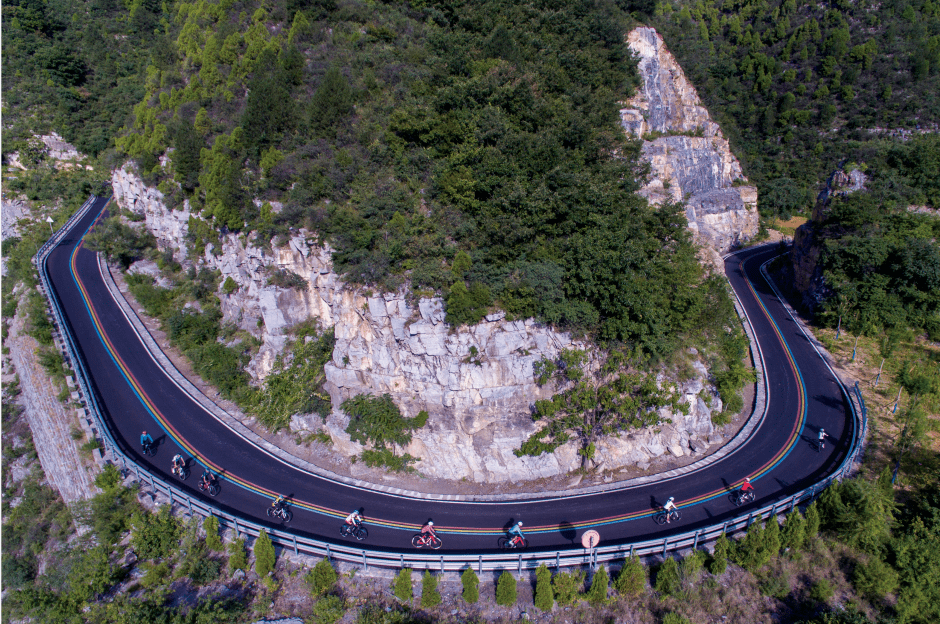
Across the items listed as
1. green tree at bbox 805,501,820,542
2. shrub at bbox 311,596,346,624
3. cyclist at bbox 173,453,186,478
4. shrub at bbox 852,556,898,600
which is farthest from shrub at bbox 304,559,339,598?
shrub at bbox 852,556,898,600

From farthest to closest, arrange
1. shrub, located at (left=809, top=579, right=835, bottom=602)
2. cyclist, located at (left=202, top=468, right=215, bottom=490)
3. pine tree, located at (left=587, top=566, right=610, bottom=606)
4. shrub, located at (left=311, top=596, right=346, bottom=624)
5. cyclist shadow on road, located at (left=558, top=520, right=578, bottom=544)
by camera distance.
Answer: cyclist, located at (left=202, top=468, right=215, bottom=490) < cyclist shadow on road, located at (left=558, top=520, right=578, bottom=544) < shrub, located at (left=809, top=579, right=835, bottom=602) < pine tree, located at (left=587, top=566, right=610, bottom=606) < shrub, located at (left=311, top=596, right=346, bottom=624)

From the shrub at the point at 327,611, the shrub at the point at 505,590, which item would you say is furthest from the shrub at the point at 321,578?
the shrub at the point at 505,590

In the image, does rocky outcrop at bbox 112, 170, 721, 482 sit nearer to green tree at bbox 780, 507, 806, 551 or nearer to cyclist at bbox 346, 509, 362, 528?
cyclist at bbox 346, 509, 362, 528

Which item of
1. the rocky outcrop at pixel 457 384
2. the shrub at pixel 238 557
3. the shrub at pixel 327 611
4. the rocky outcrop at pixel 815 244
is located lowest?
the shrub at pixel 327 611

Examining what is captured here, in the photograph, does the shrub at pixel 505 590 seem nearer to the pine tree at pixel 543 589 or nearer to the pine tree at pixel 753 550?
the pine tree at pixel 543 589

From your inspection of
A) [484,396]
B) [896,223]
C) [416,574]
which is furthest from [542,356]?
[896,223]

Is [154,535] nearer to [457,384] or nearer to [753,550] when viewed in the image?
[457,384]
